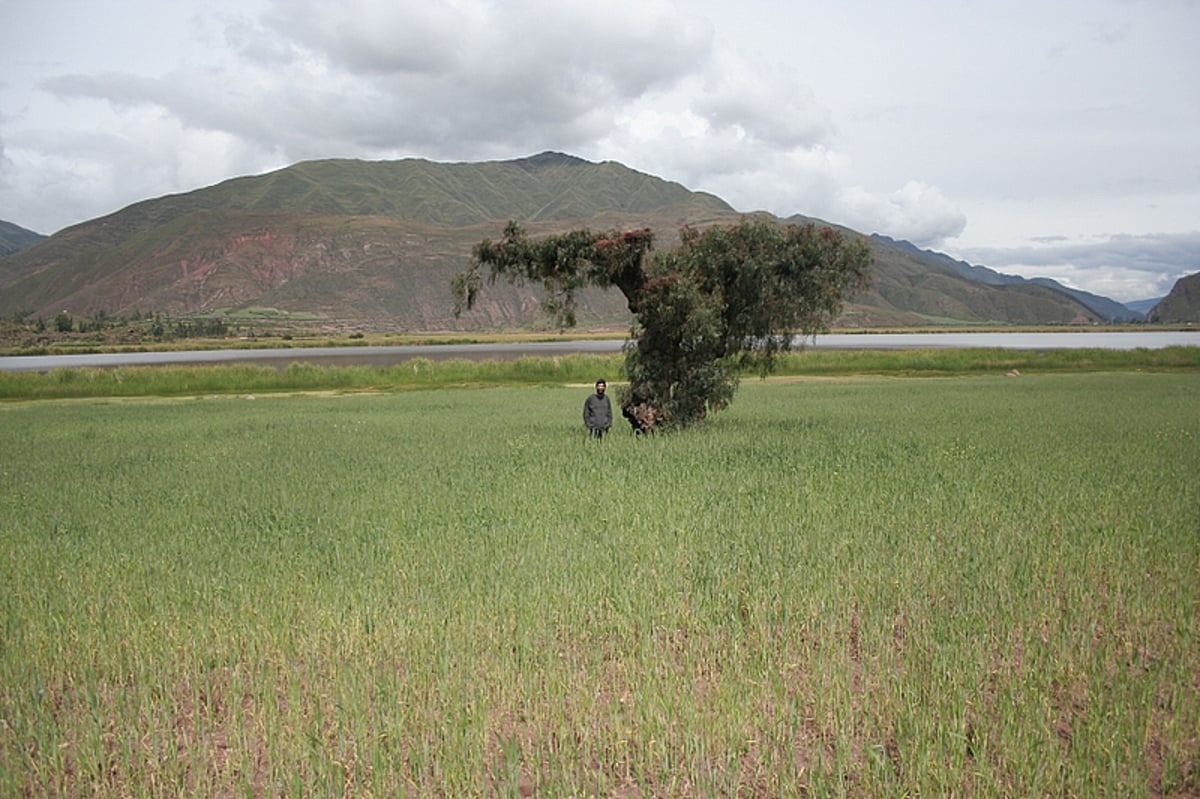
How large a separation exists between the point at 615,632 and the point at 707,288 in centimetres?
1766

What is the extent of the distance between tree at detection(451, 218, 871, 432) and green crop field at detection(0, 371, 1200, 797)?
8227mm

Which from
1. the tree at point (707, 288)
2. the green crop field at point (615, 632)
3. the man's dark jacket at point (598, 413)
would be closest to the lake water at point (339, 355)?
the tree at point (707, 288)

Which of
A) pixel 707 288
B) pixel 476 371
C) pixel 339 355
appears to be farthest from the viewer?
pixel 339 355

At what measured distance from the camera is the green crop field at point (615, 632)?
5883 millimetres

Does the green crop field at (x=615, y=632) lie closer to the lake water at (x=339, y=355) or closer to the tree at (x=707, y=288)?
the tree at (x=707, y=288)

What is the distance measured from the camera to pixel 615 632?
8.32m

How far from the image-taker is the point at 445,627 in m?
8.32

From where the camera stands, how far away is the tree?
2459 centimetres

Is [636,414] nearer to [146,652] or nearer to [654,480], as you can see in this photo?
[654,480]

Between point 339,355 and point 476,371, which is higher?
point 339,355

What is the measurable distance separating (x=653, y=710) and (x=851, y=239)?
21.7 metres

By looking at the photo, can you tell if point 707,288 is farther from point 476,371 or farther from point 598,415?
point 476,371

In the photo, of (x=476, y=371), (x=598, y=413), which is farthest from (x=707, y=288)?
(x=476, y=371)

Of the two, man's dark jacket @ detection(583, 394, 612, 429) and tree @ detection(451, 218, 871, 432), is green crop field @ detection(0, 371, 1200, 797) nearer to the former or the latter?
man's dark jacket @ detection(583, 394, 612, 429)
